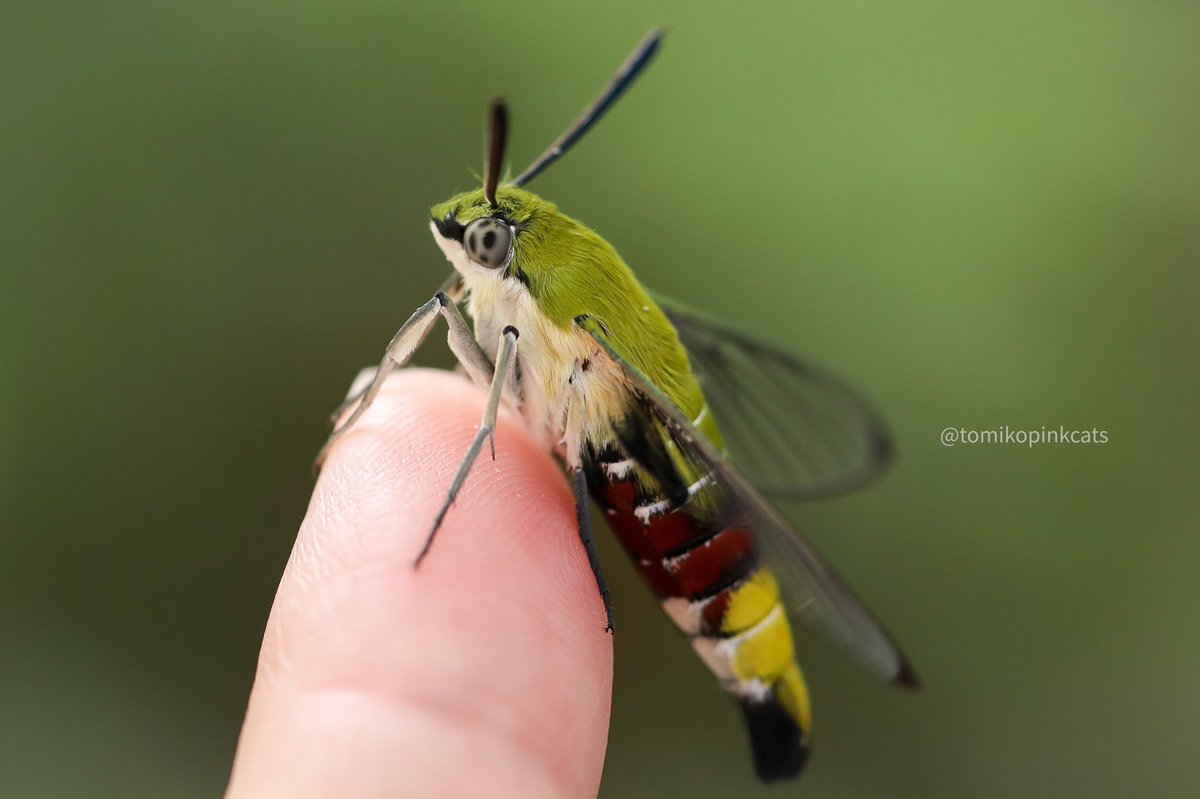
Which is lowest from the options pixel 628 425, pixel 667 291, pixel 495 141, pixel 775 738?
pixel 775 738

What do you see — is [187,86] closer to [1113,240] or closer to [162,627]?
[162,627]

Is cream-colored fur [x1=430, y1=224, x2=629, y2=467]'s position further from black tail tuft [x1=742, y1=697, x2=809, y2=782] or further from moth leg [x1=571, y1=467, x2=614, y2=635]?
black tail tuft [x1=742, y1=697, x2=809, y2=782]

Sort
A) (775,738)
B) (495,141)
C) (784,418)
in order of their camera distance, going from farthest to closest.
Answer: (784,418) → (775,738) → (495,141)

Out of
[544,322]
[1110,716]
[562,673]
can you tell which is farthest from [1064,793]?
[544,322]

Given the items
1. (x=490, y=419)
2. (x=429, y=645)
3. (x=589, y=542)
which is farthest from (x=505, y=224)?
(x=429, y=645)

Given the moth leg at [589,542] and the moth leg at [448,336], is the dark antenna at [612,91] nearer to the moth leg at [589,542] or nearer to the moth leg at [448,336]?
the moth leg at [448,336]

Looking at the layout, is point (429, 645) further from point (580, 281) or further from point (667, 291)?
point (667, 291)
